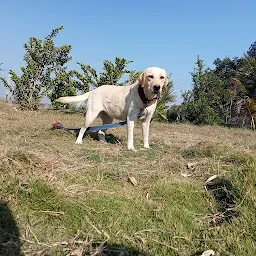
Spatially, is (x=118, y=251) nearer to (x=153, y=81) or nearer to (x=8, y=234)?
(x=8, y=234)

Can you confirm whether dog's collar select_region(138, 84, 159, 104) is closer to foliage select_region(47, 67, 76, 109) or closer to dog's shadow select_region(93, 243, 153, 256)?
dog's shadow select_region(93, 243, 153, 256)

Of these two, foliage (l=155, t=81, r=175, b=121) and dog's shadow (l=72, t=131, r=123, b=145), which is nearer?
dog's shadow (l=72, t=131, r=123, b=145)

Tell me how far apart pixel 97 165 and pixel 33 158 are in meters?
0.81

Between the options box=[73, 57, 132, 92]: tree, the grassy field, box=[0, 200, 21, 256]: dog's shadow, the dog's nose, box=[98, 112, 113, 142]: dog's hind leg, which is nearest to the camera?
box=[0, 200, 21, 256]: dog's shadow

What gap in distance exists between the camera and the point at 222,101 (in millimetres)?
21219

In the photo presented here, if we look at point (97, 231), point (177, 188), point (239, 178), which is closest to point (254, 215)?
point (239, 178)

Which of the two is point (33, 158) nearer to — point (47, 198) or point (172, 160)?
point (47, 198)

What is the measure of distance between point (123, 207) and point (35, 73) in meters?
15.6

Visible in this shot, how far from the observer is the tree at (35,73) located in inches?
683

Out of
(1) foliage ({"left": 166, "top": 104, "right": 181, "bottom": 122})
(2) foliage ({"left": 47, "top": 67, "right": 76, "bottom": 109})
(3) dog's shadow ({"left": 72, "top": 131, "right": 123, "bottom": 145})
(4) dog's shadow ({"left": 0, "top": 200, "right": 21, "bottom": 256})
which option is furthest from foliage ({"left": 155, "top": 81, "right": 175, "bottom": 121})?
(4) dog's shadow ({"left": 0, "top": 200, "right": 21, "bottom": 256})

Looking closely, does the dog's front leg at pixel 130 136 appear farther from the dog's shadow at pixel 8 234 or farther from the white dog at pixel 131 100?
the dog's shadow at pixel 8 234

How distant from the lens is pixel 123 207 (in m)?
3.11

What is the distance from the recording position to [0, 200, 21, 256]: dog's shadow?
8.05 ft

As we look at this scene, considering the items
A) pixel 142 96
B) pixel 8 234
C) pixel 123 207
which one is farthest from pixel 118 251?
pixel 142 96
